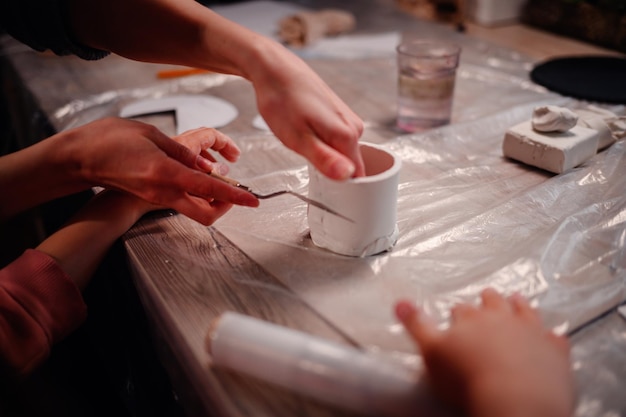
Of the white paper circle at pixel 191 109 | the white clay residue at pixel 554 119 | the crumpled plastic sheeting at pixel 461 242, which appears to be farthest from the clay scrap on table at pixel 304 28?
the white clay residue at pixel 554 119

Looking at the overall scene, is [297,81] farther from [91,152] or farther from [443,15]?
[443,15]

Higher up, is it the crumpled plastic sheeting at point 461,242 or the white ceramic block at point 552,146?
the white ceramic block at point 552,146

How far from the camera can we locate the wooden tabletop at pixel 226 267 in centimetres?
48

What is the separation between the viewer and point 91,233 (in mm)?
688

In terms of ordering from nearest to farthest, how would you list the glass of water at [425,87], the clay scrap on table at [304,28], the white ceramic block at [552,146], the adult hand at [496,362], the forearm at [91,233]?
the adult hand at [496,362] → the forearm at [91,233] → the white ceramic block at [552,146] → the glass of water at [425,87] → the clay scrap on table at [304,28]

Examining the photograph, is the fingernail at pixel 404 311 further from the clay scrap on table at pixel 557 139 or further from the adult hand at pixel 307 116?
the clay scrap on table at pixel 557 139

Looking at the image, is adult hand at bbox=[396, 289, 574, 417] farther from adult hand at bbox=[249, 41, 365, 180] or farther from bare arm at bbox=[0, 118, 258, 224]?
bare arm at bbox=[0, 118, 258, 224]

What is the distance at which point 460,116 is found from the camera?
1054 millimetres

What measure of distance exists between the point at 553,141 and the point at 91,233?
0.68 meters

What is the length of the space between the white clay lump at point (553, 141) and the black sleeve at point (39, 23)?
688mm

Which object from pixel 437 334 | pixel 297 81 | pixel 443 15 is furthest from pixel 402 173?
pixel 443 15

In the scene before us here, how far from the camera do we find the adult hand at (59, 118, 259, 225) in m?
0.65

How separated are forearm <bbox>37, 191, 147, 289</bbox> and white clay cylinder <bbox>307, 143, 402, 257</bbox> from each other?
0.25 meters

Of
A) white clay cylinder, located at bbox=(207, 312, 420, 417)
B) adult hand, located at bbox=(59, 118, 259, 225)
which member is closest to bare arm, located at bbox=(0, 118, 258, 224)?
adult hand, located at bbox=(59, 118, 259, 225)
